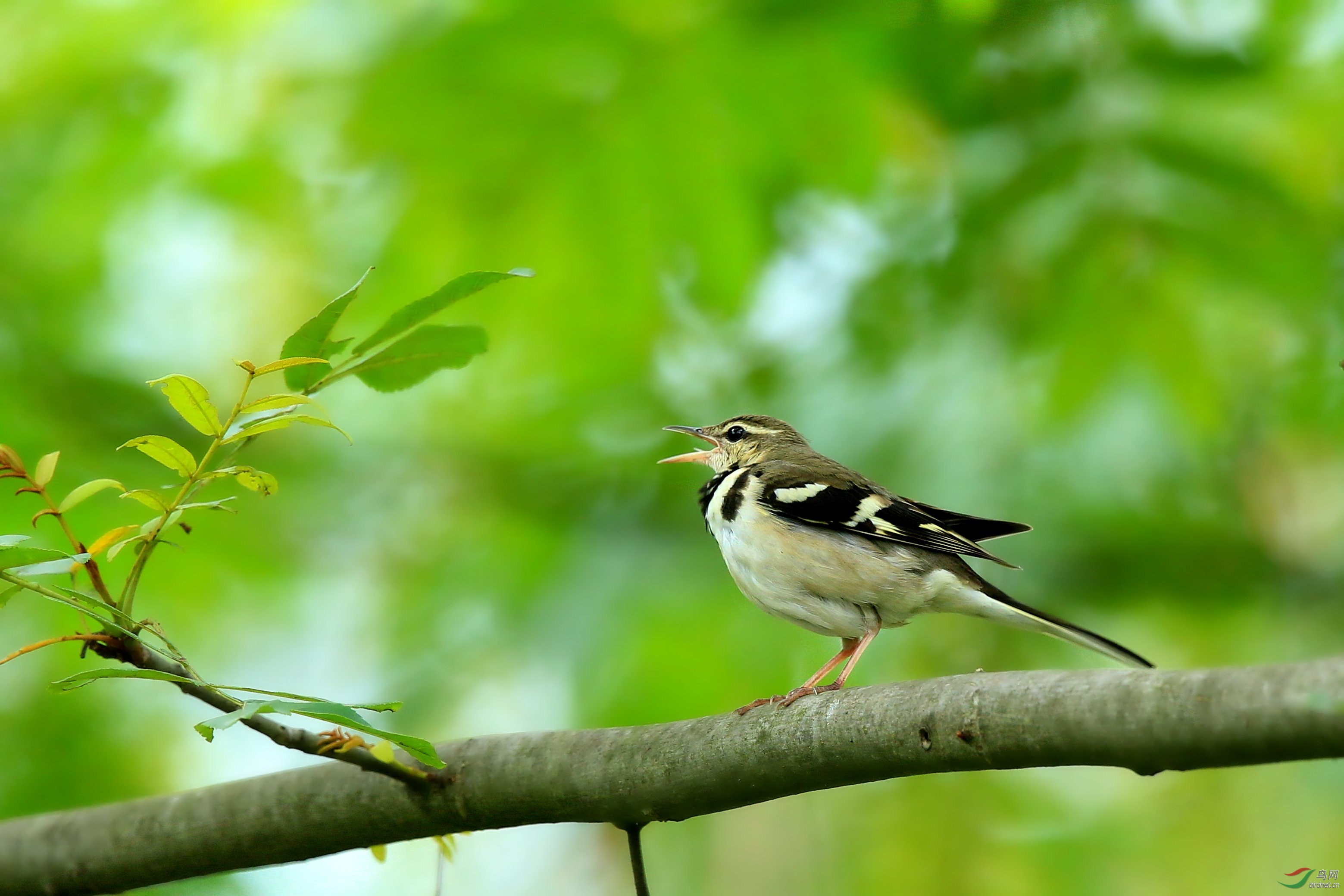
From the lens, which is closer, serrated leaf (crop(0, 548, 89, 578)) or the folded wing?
serrated leaf (crop(0, 548, 89, 578))

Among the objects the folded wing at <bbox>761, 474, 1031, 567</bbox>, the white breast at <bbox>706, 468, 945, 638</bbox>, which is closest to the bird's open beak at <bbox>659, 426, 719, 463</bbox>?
the folded wing at <bbox>761, 474, 1031, 567</bbox>

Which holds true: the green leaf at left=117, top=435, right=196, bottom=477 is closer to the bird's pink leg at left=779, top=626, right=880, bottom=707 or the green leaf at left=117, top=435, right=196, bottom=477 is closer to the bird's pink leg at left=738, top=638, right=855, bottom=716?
the bird's pink leg at left=738, top=638, right=855, bottom=716

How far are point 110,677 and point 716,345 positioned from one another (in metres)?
5.51

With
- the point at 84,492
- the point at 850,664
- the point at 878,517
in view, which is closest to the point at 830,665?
the point at 850,664

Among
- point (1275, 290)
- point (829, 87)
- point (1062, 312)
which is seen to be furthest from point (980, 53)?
point (1275, 290)

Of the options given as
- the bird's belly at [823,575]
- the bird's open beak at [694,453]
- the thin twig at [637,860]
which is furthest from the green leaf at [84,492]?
the bird's open beak at [694,453]

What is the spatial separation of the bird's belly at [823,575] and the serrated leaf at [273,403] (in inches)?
108

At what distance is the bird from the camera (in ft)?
16.4

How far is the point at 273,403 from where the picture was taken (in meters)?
2.71

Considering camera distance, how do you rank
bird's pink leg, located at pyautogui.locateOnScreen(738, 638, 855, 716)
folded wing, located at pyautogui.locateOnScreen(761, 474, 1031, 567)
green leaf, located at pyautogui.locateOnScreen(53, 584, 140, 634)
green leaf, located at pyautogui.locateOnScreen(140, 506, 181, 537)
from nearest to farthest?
green leaf, located at pyautogui.locateOnScreen(53, 584, 140, 634) < green leaf, located at pyautogui.locateOnScreen(140, 506, 181, 537) < bird's pink leg, located at pyautogui.locateOnScreen(738, 638, 855, 716) < folded wing, located at pyautogui.locateOnScreen(761, 474, 1031, 567)

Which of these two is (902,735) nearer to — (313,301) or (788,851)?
(788,851)

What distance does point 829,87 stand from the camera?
560cm

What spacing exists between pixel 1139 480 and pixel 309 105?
5.23m
